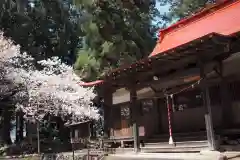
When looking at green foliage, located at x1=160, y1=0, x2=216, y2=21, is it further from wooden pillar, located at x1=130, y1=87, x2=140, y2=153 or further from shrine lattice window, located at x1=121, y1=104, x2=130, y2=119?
wooden pillar, located at x1=130, y1=87, x2=140, y2=153

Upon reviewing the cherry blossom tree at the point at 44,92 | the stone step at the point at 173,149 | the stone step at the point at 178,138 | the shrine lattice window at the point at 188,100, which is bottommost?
the stone step at the point at 173,149

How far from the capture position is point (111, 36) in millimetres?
23844

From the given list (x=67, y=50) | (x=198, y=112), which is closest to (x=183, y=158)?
(x=198, y=112)

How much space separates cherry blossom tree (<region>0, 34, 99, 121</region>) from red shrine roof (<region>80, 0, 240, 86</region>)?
7.33m

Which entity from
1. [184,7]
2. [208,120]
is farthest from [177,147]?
[184,7]

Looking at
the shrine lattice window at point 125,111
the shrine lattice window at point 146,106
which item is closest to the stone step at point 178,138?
the shrine lattice window at point 146,106

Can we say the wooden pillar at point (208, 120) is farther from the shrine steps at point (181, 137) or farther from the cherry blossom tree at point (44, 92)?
the cherry blossom tree at point (44, 92)

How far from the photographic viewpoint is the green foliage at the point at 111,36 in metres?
23.1

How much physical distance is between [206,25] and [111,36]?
437 inches

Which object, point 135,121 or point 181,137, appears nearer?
point 181,137

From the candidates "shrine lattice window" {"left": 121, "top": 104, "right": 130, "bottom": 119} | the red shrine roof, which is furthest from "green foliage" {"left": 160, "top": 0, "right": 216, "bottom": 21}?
"shrine lattice window" {"left": 121, "top": 104, "right": 130, "bottom": 119}

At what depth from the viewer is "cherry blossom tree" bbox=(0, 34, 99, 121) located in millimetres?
20734

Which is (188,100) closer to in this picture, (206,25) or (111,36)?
(206,25)

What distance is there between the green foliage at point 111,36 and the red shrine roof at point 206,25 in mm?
6800
